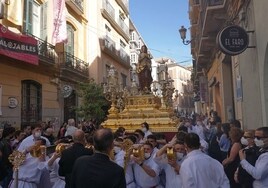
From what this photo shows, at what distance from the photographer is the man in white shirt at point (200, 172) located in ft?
13.1

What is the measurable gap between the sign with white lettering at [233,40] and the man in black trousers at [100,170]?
671cm

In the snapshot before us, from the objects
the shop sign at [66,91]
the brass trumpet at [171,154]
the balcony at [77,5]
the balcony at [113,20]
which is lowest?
the brass trumpet at [171,154]

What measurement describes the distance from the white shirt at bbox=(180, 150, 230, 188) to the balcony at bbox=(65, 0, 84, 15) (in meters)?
19.1

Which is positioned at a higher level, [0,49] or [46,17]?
[46,17]

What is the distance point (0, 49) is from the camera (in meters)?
13.3

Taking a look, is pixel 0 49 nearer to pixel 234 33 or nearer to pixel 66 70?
pixel 66 70

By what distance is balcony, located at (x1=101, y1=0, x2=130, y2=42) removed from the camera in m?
28.3

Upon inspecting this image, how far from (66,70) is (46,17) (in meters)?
3.28

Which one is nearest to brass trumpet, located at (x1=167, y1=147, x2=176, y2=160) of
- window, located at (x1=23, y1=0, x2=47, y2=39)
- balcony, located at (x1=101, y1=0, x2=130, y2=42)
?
window, located at (x1=23, y1=0, x2=47, y2=39)

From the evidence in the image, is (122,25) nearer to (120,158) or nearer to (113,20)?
(113,20)

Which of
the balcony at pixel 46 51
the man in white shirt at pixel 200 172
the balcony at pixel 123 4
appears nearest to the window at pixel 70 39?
the balcony at pixel 46 51

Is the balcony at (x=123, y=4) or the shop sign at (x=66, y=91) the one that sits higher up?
the balcony at (x=123, y=4)

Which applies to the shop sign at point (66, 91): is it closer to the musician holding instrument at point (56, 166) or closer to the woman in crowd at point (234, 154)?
the musician holding instrument at point (56, 166)

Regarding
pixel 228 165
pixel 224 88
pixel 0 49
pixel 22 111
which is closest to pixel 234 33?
pixel 228 165
